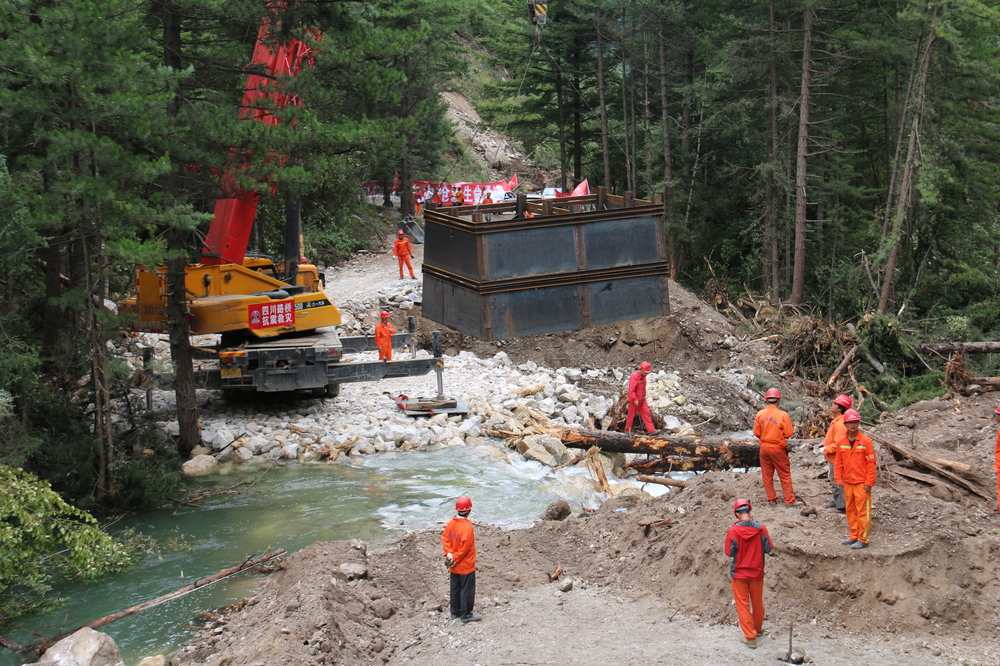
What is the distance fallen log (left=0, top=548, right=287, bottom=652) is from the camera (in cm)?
802

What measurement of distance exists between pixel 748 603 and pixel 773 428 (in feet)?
7.81

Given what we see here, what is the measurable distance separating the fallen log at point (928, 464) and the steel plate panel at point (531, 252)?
4.55 meters

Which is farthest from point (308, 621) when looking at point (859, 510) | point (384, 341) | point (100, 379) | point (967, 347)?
point (967, 347)

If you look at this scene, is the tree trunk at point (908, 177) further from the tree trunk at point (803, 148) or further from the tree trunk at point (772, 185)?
the tree trunk at point (772, 185)

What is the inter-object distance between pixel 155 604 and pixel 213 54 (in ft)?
38.9

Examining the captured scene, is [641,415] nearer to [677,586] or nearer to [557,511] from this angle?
[557,511]

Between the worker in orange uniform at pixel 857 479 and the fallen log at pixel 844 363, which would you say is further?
the fallen log at pixel 844 363

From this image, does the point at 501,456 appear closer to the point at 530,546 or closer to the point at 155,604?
the point at 530,546

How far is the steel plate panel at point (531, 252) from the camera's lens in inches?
359

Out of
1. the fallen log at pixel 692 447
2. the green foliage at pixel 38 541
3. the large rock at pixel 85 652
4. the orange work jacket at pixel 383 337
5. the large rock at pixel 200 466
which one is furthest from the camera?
the orange work jacket at pixel 383 337

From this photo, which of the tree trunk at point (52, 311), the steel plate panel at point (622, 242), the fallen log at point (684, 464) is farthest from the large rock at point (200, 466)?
the steel plate panel at point (622, 242)

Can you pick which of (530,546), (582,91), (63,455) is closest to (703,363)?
(530,546)

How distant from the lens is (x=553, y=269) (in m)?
9.29

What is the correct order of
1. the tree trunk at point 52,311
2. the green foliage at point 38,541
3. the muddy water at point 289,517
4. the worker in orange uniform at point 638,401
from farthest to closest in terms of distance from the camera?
the worker in orange uniform at point 638,401, the tree trunk at point 52,311, the muddy water at point 289,517, the green foliage at point 38,541
